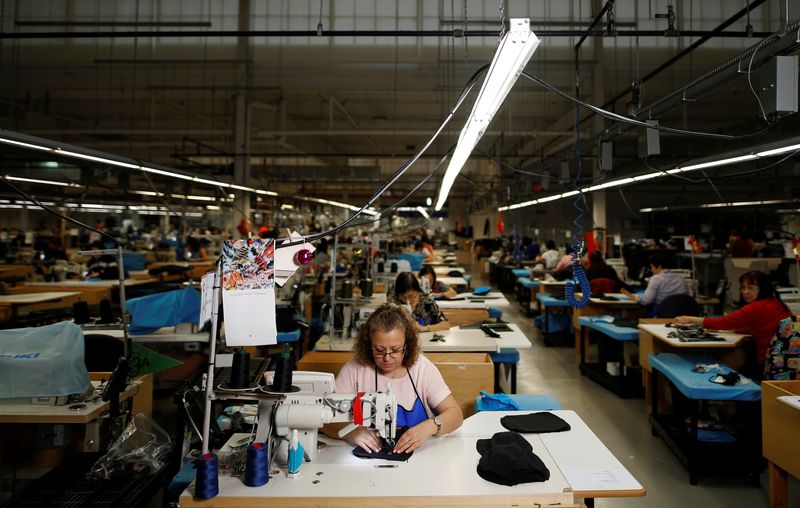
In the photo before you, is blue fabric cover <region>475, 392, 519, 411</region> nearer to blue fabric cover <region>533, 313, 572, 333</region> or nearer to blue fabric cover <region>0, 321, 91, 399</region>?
blue fabric cover <region>0, 321, 91, 399</region>

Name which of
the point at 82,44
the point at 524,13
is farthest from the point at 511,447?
the point at 82,44

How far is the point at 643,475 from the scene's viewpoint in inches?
124

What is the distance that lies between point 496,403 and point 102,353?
254 cm

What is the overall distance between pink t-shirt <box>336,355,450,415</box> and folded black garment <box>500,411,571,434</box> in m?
0.30

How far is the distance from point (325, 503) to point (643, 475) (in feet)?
7.96

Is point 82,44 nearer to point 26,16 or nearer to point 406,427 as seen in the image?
point 26,16

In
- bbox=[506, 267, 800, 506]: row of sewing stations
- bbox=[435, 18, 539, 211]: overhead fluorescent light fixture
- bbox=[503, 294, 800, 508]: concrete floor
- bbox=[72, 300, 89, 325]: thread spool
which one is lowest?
bbox=[503, 294, 800, 508]: concrete floor

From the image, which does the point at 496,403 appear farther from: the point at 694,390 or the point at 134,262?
the point at 134,262

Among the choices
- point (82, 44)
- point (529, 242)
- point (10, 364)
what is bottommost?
point (10, 364)

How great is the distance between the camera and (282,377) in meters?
1.75

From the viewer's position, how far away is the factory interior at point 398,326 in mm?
1772

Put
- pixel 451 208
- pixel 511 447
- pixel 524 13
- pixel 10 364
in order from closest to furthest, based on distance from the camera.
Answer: pixel 511 447, pixel 10 364, pixel 524 13, pixel 451 208

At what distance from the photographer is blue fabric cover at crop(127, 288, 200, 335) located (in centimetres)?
417

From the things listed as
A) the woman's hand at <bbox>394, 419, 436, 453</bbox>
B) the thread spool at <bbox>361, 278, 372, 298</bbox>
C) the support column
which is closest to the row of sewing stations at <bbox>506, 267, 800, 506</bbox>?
the woman's hand at <bbox>394, 419, 436, 453</bbox>
